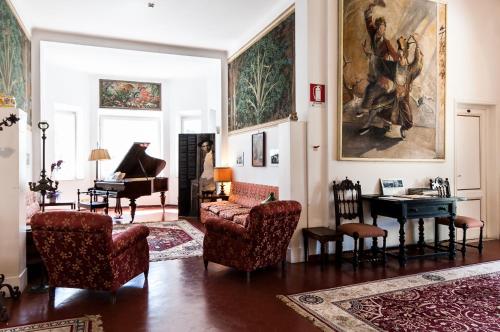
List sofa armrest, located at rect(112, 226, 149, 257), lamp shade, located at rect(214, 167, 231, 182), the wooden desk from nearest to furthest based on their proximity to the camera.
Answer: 1. sofa armrest, located at rect(112, 226, 149, 257)
2. the wooden desk
3. lamp shade, located at rect(214, 167, 231, 182)

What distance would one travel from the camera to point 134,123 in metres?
11.0

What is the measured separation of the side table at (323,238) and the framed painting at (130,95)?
7686 millimetres

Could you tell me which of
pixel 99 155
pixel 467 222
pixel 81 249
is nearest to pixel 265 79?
pixel 467 222

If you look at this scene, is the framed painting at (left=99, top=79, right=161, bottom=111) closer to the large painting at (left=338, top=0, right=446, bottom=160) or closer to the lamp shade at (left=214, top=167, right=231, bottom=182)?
the lamp shade at (left=214, top=167, right=231, bottom=182)

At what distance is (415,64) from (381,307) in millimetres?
4049

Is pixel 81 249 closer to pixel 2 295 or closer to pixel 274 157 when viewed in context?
pixel 2 295

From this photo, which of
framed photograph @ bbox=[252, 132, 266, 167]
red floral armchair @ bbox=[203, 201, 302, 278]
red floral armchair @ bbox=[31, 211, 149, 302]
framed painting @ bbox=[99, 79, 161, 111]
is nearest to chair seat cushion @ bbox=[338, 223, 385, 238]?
red floral armchair @ bbox=[203, 201, 302, 278]

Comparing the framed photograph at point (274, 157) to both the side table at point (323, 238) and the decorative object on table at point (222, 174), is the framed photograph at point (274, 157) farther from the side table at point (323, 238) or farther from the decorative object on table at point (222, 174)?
the decorative object on table at point (222, 174)

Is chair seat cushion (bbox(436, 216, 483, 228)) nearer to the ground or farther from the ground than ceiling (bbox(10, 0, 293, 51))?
nearer to the ground

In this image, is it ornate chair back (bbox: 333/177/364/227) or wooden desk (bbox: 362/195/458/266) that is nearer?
wooden desk (bbox: 362/195/458/266)

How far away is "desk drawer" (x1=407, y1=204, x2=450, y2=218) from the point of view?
4.89m

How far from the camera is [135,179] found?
8164mm

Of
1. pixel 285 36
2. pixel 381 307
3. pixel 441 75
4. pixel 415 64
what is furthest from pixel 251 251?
pixel 441 75

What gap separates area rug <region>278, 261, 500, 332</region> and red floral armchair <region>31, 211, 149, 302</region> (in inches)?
66.9
